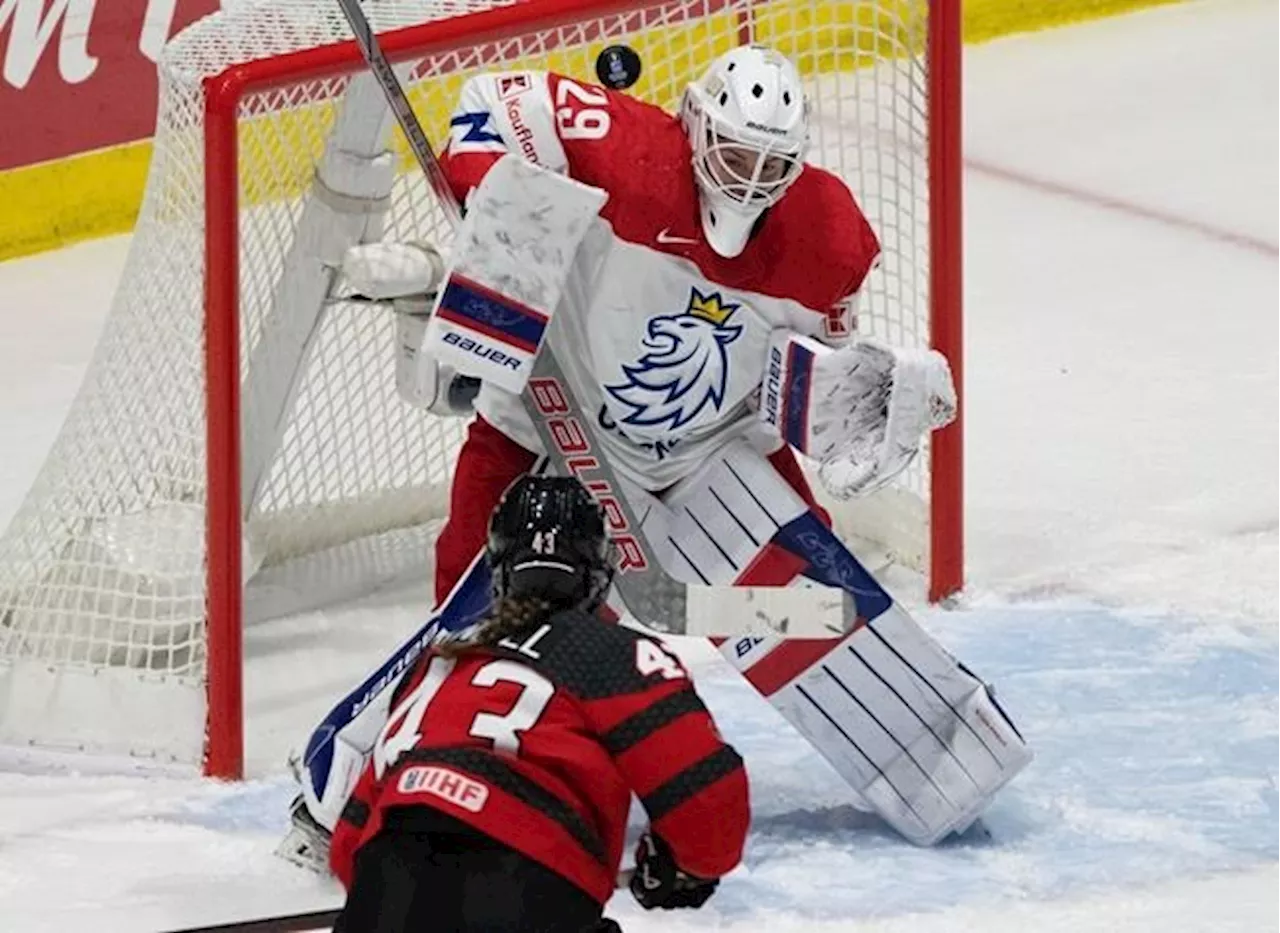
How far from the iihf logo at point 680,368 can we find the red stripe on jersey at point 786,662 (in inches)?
12.2

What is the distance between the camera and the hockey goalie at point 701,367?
12.3 ft

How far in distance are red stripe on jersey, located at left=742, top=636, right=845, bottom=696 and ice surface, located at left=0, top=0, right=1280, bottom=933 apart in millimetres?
183

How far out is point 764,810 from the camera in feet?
13.6

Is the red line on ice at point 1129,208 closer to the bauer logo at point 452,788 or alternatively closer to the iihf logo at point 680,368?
the iihf logo at point 680,368

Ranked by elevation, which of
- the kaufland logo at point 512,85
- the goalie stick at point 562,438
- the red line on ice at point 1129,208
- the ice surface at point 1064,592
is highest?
the kaufland logo at point 512,85

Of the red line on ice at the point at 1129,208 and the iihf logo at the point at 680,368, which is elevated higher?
the iihf logo at the point at 680,368

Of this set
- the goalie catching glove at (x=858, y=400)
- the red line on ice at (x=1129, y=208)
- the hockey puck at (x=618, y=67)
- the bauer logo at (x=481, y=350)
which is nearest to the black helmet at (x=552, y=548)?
the bauer logo at (x=481, y=350)

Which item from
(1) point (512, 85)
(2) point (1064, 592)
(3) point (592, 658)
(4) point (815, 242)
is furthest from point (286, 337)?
(3) point (592, 658)

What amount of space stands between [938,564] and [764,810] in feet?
2.52

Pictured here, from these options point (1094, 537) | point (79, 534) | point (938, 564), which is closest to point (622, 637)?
point (79, 534)

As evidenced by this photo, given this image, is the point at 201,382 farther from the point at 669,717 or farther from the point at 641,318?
the point at 669,717

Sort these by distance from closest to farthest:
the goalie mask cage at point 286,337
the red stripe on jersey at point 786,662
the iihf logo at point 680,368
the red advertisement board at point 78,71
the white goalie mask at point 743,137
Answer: the white goalie mask at point 743,137, the iihf logo at point 680,368, the red stripe on jersey at point 786,662, the goalie mask cage at point 286,337, the red advertisement board at point 78,71

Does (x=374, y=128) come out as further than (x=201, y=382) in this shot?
Yes

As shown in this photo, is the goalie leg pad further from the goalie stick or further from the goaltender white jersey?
the goaltender white jersey
